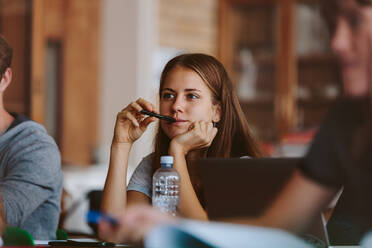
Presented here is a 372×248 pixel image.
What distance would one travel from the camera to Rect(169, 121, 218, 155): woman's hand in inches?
55.9

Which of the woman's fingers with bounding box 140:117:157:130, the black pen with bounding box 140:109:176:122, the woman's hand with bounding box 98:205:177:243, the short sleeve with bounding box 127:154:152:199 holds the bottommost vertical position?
the short sleeve with bounding box 127:154:152:199

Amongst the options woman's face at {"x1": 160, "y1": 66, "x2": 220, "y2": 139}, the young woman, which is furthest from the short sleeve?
woman's face at {"x1": 160, "y1": 66, "x2": 220, "y2": 139}

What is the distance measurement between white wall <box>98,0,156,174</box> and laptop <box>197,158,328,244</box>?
3806 millimetres

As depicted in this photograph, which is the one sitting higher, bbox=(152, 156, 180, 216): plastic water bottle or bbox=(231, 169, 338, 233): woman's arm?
bbox=(231, 169, 338, 233): woman's arm

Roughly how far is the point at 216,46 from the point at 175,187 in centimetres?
395

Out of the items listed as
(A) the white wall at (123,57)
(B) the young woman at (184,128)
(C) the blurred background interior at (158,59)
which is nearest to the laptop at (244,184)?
(B) the young woman at (184,128)

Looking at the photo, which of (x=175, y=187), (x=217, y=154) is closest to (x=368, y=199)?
(x=175, y=187)

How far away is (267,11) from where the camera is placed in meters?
5.03

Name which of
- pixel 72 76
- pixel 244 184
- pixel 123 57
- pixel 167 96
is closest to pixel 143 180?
pixel 167 96

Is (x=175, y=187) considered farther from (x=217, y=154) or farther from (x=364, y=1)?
(x=364, y=1)

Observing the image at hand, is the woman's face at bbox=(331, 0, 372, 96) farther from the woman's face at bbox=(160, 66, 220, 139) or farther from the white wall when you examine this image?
the white wall

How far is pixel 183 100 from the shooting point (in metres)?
1.57

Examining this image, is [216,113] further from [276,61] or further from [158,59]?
[276,61]

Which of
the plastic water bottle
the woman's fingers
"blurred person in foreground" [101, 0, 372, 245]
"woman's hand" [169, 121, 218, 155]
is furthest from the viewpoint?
the woman's fingers
